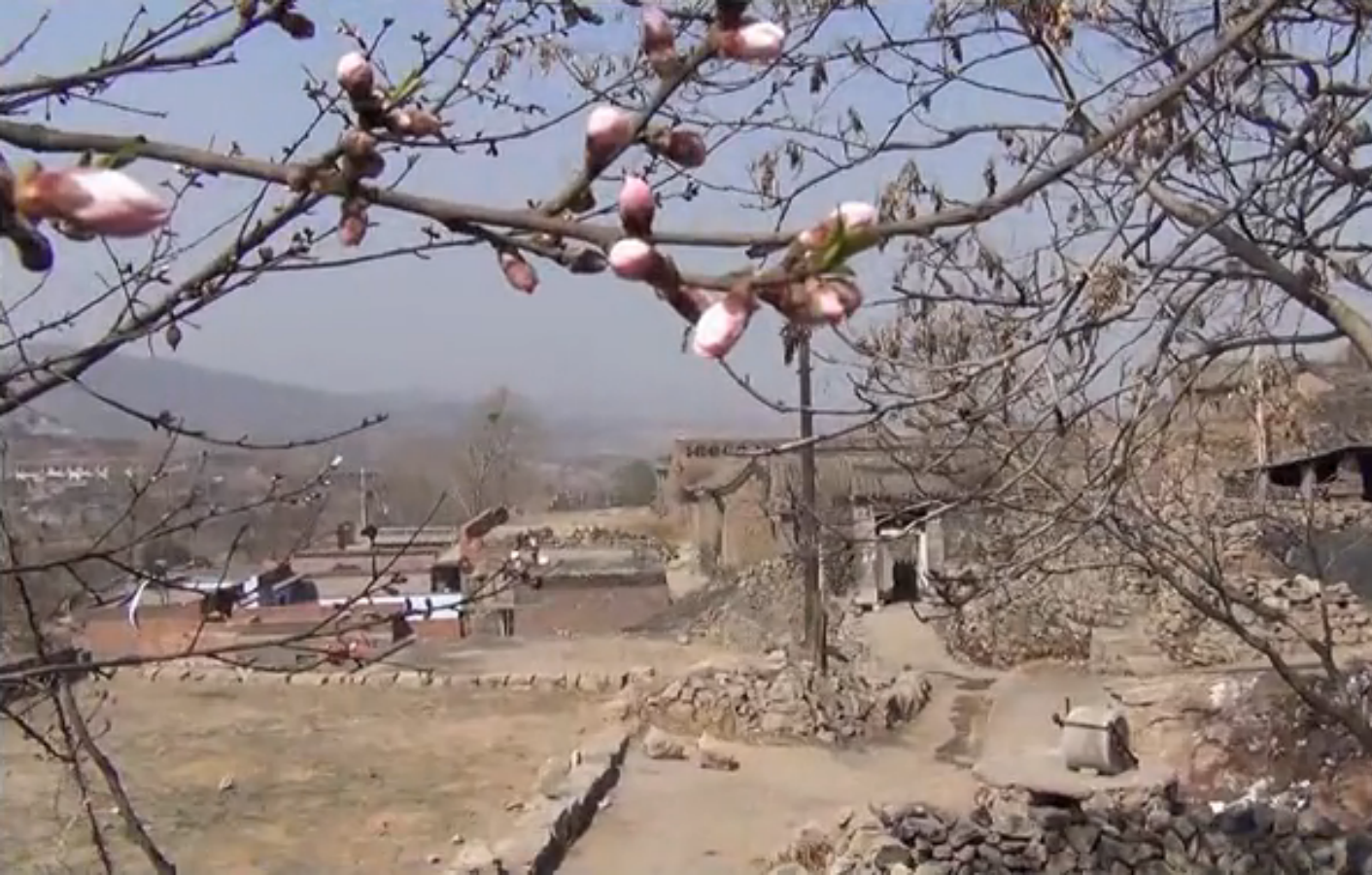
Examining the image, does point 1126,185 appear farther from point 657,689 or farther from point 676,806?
point 657,689

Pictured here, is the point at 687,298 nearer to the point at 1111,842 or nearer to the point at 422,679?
the point at 1111,842

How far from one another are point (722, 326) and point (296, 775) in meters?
12.4

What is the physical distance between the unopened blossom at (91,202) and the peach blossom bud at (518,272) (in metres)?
0.31

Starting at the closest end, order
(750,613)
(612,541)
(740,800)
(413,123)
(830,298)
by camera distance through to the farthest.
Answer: (830,298) < (413,123) < (740,800) < (750,613) < (612,541)

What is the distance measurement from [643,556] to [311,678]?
738 centimetres

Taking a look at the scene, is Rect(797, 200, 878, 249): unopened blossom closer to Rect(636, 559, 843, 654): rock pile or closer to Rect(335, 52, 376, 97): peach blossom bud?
Rect(335, 52, 376, 97): peach blossom bud

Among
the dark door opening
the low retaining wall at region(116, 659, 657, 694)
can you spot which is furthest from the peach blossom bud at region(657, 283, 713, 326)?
the dark door opening

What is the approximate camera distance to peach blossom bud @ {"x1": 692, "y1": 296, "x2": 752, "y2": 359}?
2.79ft

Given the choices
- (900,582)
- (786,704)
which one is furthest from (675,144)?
(900,582)

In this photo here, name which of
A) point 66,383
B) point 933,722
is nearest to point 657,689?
point 933,722

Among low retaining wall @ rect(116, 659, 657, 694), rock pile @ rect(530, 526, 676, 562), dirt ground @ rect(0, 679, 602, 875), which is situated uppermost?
rock pile @ rect(530, 526, 676, 562)

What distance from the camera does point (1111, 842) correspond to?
6492 mm

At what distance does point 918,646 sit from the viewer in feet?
51.5

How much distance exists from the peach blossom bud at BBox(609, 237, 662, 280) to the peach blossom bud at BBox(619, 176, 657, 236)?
0.02m
